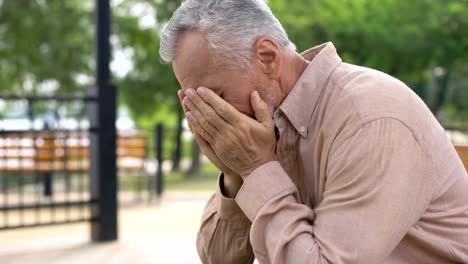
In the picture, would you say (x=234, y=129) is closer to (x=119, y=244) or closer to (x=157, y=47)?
(x=119, y=244)

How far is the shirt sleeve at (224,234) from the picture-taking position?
69.4 inches

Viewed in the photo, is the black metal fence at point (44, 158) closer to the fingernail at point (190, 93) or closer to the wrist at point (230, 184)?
the wrist at point (230, 184)

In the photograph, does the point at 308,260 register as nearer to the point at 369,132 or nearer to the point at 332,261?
the point at 332,261

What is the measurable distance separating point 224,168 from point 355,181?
1.18 feet

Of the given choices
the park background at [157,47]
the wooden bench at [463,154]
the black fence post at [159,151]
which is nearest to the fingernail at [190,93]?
the wooden bench at [463,154]

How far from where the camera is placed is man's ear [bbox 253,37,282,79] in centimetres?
161

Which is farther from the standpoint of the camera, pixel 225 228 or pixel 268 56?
pixel 225 228

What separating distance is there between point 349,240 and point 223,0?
0.61 meters

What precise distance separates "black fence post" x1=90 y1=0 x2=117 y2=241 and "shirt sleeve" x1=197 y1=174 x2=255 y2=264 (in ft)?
14.1

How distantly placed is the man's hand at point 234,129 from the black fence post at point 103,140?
455cm

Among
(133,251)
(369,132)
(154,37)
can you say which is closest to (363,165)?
(369,132)

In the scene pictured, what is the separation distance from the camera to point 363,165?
143 cm

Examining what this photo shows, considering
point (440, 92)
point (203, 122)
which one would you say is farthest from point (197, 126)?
point (440, 92)

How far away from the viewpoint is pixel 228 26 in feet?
5.18
